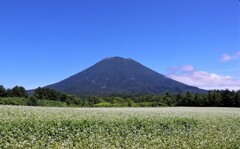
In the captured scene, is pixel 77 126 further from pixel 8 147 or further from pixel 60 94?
pixel 60 94

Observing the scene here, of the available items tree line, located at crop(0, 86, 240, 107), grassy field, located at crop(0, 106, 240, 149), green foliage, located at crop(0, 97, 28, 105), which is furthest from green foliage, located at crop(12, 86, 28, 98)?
grassy field, located at crop(0, 106, 240, 149)

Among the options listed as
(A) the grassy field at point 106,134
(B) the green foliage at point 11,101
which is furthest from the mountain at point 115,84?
(A) the grassy field at point 106,134

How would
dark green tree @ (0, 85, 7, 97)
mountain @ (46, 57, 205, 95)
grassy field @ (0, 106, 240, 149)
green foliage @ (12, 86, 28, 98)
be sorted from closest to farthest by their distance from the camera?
grassy field @ (0, 106, 240, 149) → dark green tree @ (0, 85, 7, 97) → green foliage @ (12, 86, 28, 98) → mountain @ (46, 57, 205, 95)

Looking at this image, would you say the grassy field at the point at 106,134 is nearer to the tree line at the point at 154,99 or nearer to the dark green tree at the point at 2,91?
the tree line at the point at 154,99

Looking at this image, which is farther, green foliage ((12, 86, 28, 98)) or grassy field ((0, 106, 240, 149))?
green foliage ((12, 86, 28, 98))

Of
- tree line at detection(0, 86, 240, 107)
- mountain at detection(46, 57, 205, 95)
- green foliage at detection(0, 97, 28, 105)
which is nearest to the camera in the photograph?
green foliage at detection(0, 97, 28, 105)

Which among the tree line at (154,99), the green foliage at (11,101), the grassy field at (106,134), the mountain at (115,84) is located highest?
the mountain at (115,84)

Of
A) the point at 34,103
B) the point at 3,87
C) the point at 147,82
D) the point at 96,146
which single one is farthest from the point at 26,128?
the point at 147,82

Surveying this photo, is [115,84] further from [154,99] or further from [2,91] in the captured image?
[2,91]

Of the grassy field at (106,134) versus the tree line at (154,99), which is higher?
the tree line at (154,99)

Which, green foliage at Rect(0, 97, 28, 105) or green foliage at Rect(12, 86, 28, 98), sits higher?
green foliage at Rect(12, 86, 28, 98)

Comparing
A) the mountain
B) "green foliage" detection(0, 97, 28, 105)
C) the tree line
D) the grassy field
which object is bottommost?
the grassy field

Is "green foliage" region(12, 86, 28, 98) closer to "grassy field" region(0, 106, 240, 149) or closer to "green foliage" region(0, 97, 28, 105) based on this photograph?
"green foliage" region(0, 97, 28, 105)

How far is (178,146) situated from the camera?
11.2 metres
